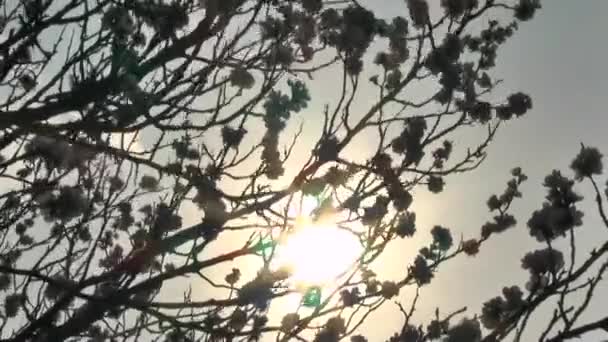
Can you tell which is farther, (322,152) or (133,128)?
(133,128)

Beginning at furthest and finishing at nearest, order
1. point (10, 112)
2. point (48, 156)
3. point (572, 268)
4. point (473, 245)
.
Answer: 1. point (473, 245)
2. point (10, 112)
3. point (48, 156)
4. point (572, 268)

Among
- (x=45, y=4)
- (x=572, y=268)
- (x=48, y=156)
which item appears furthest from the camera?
(x=45, y=4)

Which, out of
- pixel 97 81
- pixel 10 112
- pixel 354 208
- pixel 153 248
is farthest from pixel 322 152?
pixel 10 112

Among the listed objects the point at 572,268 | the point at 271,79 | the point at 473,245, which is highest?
the point at 271,79

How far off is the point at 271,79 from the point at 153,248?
4.70 feet

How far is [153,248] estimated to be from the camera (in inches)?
168

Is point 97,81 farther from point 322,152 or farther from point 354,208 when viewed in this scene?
point 354,208

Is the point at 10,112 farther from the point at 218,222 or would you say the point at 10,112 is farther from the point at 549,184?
the point at 549,184

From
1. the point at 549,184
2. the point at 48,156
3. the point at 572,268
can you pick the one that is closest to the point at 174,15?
the point at 48,156

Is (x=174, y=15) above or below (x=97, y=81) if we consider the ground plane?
above

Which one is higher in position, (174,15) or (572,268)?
(174,15)

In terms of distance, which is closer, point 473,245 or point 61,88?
point 61,88

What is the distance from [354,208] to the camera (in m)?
4.71

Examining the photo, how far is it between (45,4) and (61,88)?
2.00 ft
